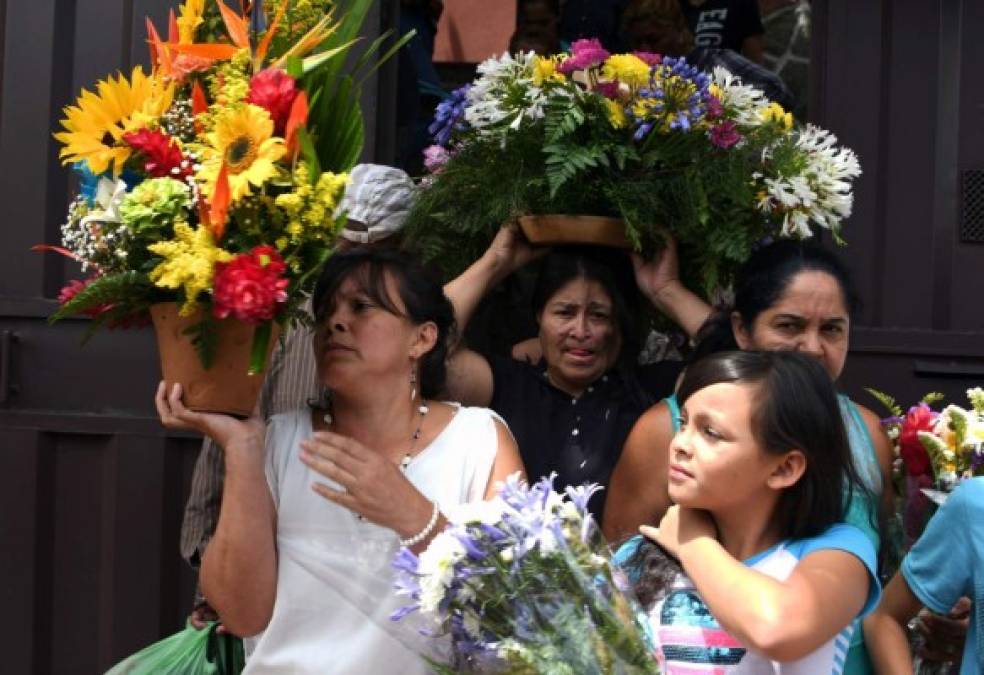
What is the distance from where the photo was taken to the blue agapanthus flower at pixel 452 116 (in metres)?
3.62

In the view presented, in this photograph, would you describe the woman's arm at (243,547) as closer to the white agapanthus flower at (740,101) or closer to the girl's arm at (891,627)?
the girl's arm at (891,627)

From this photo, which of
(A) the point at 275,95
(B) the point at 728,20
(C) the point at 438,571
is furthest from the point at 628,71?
(B) the point at 728,20

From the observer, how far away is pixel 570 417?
138 inches

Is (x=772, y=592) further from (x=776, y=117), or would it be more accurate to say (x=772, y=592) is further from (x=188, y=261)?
(x=776, y=117)

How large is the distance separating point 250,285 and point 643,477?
1.00 meters

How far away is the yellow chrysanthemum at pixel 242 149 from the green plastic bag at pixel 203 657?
Result: 1295 mm

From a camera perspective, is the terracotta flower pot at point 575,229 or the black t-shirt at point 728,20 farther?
the black t-shirt at point 728,20

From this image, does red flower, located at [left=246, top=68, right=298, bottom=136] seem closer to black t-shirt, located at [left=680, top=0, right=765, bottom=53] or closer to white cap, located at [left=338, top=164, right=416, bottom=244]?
white cap, located at [left=338, top=164, right=416, bottom=244]

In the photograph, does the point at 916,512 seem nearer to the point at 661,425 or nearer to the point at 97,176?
the point at 661,425

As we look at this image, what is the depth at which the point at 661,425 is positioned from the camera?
310 centimetres

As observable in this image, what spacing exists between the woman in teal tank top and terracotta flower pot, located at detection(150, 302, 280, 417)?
831mm

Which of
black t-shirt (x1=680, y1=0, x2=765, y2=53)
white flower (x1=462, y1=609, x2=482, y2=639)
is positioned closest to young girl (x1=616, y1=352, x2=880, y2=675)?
white flower (x1=462, y1=609, x2=482, y2=639)

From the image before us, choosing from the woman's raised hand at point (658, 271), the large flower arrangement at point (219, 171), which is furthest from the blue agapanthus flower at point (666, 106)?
the large flower arrangement at point (219, 171)

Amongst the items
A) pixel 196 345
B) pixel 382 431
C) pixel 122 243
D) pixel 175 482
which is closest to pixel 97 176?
pixel 122 243
